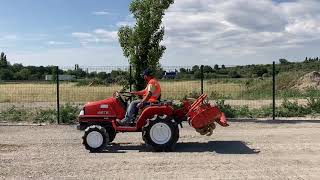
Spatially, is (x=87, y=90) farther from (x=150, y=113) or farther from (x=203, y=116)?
(x=203, y=116)

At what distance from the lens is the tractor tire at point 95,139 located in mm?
13555

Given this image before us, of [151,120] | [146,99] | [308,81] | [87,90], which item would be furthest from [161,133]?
[308,81]

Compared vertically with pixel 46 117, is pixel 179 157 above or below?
below

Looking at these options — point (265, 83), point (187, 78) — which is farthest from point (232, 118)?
point (265, 83)

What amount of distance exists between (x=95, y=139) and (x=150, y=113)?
58.3 inches

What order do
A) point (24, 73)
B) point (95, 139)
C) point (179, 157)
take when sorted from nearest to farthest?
point (179, 157) < point (95, 139) < point (24, 73)

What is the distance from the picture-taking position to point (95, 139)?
13594 millimetres

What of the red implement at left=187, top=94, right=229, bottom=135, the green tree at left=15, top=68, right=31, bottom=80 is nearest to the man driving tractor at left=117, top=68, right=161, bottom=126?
the red implement at left=187, top=94, right=229, bottom=135

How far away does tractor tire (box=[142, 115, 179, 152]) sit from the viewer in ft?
43.8

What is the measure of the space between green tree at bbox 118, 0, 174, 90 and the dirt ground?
403 cm

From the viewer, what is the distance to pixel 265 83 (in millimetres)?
46250

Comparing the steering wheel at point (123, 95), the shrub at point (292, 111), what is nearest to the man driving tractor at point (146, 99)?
the steering wheel at point (123, 95)

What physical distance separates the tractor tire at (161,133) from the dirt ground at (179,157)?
327mm

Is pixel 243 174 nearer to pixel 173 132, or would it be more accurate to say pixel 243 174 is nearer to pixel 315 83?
pixel 173 132
